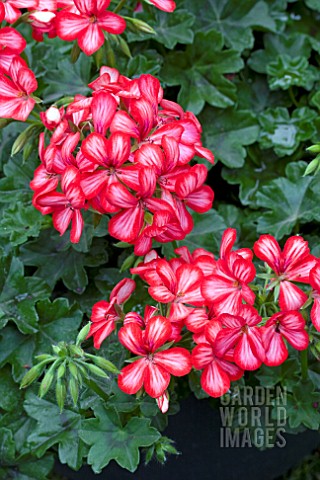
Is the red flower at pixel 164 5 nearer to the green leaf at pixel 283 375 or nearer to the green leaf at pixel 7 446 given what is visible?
the green leaf at pixel 283 375

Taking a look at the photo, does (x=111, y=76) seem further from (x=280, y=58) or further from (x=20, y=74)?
(x=280, y=58)

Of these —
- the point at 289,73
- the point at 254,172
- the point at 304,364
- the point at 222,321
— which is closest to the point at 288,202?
the point at 254,172

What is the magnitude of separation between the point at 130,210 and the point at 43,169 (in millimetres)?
225

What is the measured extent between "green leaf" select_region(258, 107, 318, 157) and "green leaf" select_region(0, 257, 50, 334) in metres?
0.67

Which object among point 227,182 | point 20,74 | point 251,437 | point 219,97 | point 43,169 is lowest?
point 251,437

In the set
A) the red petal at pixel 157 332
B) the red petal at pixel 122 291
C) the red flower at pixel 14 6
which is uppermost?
the red flower at pixel 14 6

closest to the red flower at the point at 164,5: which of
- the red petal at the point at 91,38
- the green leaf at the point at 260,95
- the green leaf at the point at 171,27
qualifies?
the red petal at the point at 91,38

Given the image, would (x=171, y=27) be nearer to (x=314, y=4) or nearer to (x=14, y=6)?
(x=314, y=4)

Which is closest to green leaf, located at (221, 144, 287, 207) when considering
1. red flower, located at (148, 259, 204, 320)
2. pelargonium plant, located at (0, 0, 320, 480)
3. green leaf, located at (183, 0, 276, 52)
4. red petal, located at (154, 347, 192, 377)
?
pelargonium plant, located at (0, 0, 320, 480)

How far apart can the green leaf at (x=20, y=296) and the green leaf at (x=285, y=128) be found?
2.20ft

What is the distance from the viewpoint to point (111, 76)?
1370mm

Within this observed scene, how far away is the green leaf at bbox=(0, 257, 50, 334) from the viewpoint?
57.2 inches

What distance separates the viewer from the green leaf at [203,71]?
5.89 ft

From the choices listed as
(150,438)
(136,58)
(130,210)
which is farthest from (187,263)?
(136,58)
